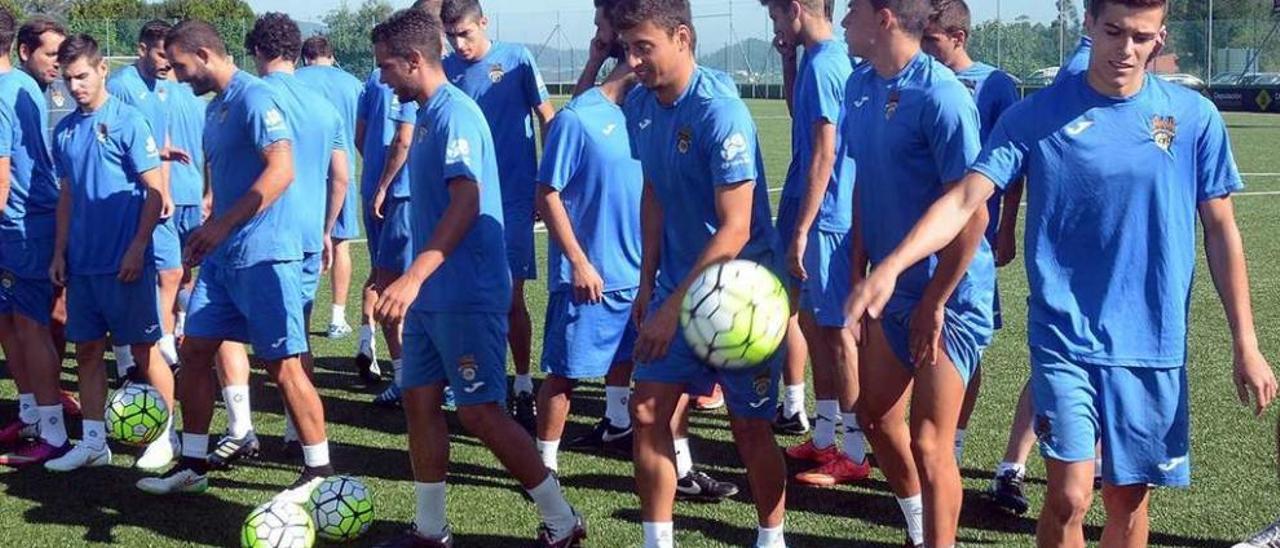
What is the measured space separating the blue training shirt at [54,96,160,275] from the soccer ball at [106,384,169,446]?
0.86 metres

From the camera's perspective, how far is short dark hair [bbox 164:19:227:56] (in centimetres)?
643

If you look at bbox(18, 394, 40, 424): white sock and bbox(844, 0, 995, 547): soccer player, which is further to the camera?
bbox(18, 394, 40, 424): white sock

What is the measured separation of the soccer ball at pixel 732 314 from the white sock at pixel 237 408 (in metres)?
3.34

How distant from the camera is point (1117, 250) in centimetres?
427

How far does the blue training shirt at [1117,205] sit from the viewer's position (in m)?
4.23

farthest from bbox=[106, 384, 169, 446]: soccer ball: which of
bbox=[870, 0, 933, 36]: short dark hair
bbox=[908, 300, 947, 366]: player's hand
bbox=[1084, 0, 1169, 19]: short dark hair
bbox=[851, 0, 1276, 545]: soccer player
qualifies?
bbox=[1084, 0, 1169, 19]: short dark hair

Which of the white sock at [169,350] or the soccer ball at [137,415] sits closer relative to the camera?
the soccer ball at [137,415]

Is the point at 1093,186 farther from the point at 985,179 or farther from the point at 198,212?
the point at 198,212

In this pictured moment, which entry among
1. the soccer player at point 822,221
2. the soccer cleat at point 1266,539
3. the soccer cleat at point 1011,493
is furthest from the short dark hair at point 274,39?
the soccer cleat at point 1266,539

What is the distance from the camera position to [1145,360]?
428 centimetres

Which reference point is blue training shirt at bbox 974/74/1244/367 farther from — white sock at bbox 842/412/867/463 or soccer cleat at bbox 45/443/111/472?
soccer cleat at bbox 45/443/111/472

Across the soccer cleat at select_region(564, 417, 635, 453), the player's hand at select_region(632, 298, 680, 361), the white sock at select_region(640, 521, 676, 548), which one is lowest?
the soccer cleat at select_region(564, 417, 635, 453)

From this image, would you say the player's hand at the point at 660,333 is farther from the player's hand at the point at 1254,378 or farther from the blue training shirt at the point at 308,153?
the blue training shirt at the point at 308,153

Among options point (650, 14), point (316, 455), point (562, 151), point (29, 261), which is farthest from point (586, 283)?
point (29, 261)
